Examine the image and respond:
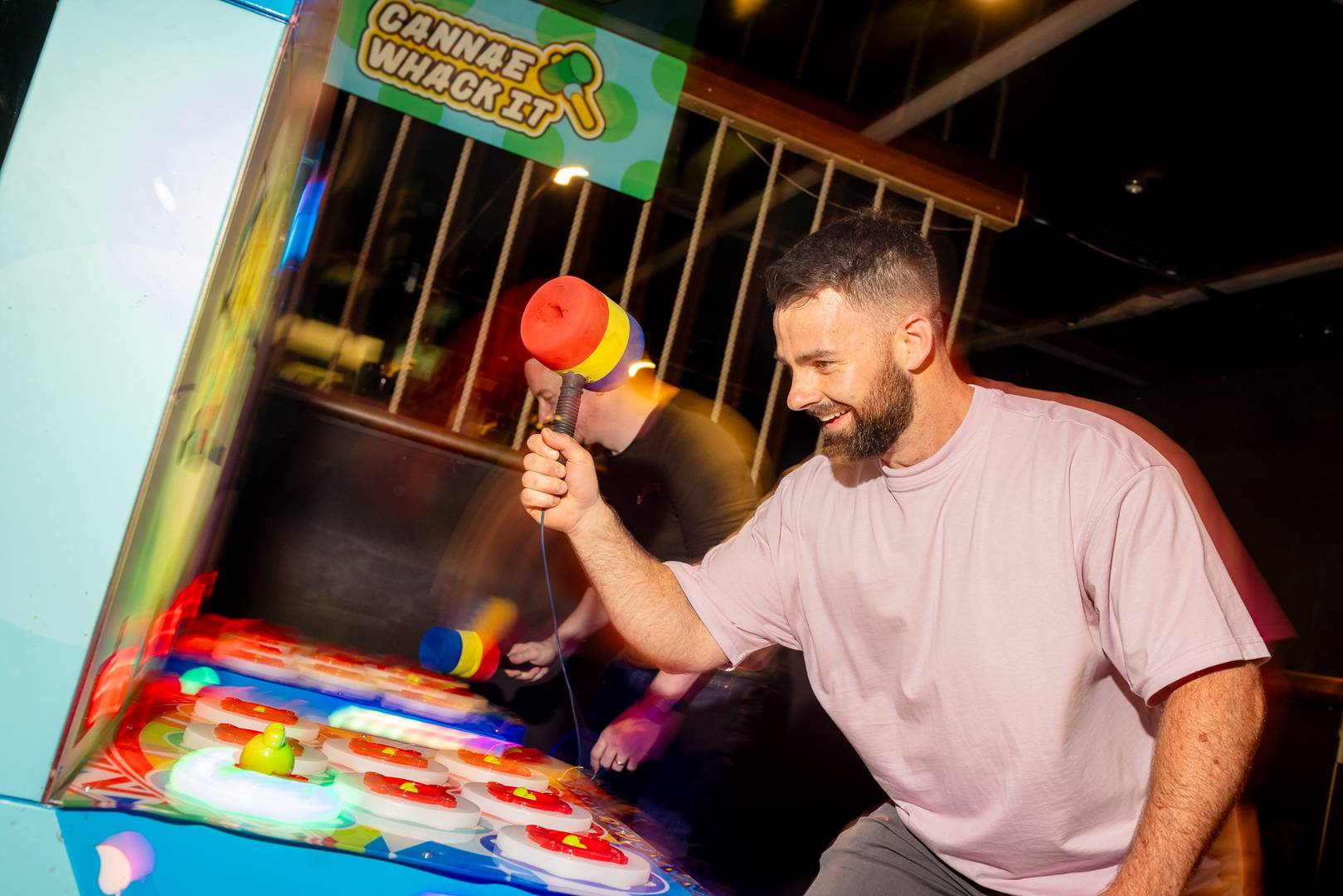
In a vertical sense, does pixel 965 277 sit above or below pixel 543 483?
above

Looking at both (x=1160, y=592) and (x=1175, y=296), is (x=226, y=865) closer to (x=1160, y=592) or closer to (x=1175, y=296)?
(x=1160, y=592)

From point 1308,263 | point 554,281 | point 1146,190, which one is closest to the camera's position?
point 554,281

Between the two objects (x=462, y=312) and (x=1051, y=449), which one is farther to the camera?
(x=462, y=312)

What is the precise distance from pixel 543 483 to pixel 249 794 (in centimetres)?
59

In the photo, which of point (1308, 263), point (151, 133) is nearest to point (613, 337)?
point (151, 133)

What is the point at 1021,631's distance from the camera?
129 centimetres

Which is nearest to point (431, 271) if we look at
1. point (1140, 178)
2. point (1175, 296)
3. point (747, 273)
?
point (747, 273)

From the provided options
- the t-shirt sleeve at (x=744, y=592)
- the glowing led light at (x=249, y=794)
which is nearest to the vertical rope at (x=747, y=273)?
the t-shirt sleeve at (x=744, y=592)

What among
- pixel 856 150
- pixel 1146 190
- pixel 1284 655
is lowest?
pixel 1284 655

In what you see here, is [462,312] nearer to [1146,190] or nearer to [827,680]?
[1146,190]

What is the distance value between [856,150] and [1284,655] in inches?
147

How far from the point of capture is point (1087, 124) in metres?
3.51

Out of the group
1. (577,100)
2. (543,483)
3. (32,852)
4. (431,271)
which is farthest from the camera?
(431,271)

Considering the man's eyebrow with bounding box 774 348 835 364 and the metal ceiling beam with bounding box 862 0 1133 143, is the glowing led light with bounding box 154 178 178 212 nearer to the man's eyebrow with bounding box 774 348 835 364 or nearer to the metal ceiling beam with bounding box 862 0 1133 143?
the man's eyebrow with bounding box 774 348 835 364
